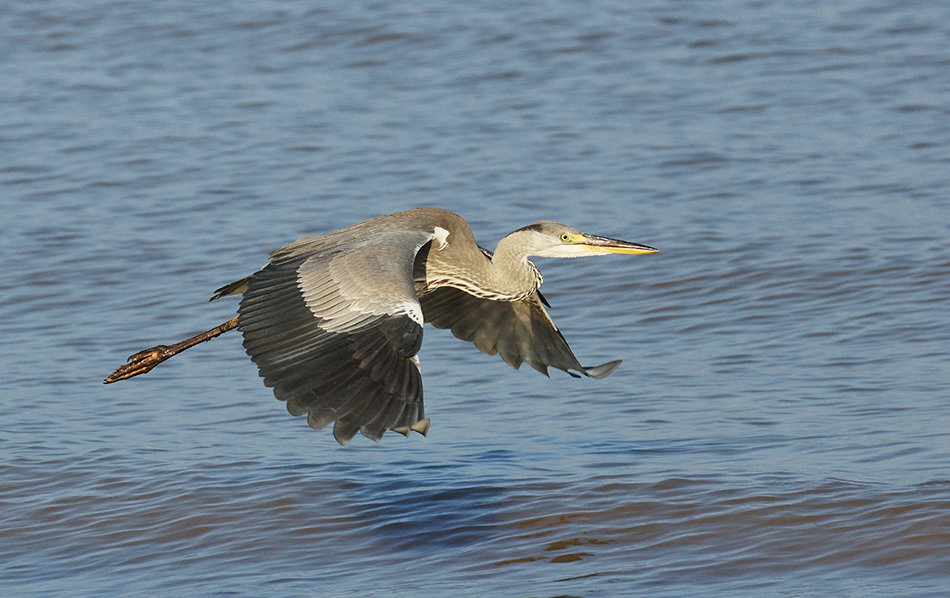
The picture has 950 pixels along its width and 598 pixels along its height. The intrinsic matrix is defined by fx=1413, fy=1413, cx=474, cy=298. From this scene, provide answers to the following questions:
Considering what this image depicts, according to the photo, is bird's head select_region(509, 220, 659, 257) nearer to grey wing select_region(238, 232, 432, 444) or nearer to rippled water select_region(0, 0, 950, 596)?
grey wing select_region(238, 232, 432, 444)

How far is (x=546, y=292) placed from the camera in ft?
35.0

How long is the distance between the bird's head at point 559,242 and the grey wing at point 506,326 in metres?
0.30

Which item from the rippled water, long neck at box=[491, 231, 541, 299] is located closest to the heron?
long neck at box=[491, 231, 541, 299]

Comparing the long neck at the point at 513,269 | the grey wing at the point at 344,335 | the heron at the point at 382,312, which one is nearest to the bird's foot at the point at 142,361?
the heron at the point at 382,312

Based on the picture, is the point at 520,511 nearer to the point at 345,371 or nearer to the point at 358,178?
the point at 345,371

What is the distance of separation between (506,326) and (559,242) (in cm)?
59

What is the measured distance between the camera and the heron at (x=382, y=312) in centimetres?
537

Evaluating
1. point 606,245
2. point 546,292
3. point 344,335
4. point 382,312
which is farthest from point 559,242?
point 546,292

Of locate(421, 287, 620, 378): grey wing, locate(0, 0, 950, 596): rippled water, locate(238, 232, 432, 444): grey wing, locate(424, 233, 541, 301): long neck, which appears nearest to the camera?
locate(238, 232, 432, 444): grey wing

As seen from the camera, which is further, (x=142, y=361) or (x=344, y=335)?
(x=142, y=361)

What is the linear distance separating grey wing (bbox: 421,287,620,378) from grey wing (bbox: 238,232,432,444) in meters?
1.14

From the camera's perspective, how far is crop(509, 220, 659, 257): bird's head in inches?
301

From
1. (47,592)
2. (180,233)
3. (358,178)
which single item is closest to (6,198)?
(180,233)

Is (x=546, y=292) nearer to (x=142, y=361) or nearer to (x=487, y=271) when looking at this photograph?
(x=487, y=271)
